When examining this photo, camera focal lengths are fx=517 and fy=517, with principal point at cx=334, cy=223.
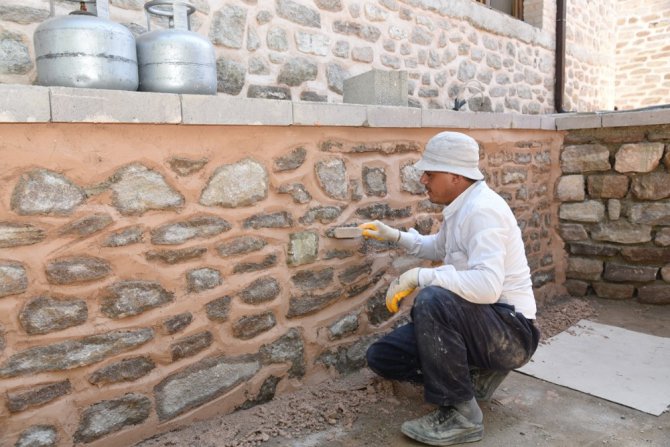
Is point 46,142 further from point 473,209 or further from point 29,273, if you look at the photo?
point 473,209

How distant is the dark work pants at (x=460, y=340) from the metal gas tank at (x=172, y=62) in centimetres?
141

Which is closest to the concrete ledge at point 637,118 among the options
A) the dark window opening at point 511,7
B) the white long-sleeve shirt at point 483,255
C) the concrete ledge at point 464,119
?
the concrete ledge at point 464,119

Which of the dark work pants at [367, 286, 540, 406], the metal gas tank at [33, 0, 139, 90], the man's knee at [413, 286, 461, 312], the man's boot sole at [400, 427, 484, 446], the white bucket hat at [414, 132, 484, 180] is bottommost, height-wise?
the man's boot sole at [400, 427, 484, 446]

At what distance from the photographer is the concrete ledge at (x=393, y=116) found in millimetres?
2936

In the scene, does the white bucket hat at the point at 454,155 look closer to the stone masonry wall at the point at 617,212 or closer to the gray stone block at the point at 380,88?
the gray stone block at the point at 380,88

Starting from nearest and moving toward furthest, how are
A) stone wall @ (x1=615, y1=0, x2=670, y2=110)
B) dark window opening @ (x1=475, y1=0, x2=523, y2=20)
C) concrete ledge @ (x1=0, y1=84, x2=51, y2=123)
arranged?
concrete ledge @ (x1=0, y1=84, x2=51, y2=123) → dark window opening @ (x1=475, y1=0, x2=523, y2=20) → stone wall @ (x1=615, y1=0, x2=670, y2=110)

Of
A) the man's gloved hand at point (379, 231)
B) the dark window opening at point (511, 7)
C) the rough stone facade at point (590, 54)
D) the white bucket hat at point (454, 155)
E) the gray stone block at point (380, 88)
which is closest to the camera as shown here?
the white bucket hat at point (454, 155)

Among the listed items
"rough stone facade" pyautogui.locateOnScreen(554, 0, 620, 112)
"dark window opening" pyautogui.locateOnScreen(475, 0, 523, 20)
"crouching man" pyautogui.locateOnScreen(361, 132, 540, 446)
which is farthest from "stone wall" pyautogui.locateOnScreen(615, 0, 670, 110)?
"crouching man" pyautogui.locateOnScreen(361, 132, 540, 446)

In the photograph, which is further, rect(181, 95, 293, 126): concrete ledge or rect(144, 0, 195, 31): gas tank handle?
rect(144, 0, 195, 31): gas tank handle

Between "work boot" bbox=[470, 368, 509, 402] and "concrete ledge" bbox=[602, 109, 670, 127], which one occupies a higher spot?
"concrete ledge" bbox=[602, 109, 670, 127]

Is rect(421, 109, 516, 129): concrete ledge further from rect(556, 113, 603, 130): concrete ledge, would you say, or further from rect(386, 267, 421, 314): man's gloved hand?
rect(386, 267, 421, 314): man's gloved hand

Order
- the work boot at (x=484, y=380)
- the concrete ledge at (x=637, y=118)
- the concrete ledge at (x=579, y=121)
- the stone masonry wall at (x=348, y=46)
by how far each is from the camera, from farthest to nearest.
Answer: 1. the concrete ledge at (x=579, y=121)
2. the concrete ledge at (x=637, y=118)
3. the stone masonry wall at (x=348, y=46)
4. the work boot at (x=484, y=380)

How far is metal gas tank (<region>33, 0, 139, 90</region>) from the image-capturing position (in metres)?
2.00

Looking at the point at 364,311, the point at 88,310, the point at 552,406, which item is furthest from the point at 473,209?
the point at 88,310
